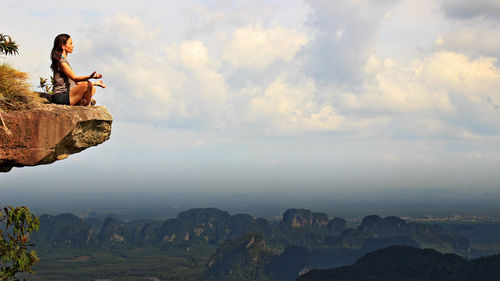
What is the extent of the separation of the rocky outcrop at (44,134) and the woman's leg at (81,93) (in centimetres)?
25

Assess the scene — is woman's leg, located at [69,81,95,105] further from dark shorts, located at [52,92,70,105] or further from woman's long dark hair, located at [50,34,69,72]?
woman's long dark hair, located at [50,34,69,72]

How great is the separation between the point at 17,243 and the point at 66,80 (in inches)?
154

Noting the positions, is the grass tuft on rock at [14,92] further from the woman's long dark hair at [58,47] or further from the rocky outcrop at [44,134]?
the woman's long dark hair at [58,47]

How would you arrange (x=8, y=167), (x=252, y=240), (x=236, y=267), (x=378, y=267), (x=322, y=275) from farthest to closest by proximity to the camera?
(x=252, y=240) < (x=236, y=267) < (x=378, y=267) < (x=322, y=275) < (x=8, y=167)

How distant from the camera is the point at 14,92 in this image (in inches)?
375

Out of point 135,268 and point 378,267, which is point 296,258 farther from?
point 135,268

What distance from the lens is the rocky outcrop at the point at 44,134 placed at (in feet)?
30.1

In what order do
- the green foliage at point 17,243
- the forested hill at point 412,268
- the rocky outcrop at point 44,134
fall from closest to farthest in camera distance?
the rocky outcrop at point 44,134, the green foliage at point 17,243, the forested hill at point 412,268

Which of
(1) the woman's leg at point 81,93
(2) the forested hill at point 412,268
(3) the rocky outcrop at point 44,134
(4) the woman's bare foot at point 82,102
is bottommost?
(2) the forested hill at point 412,268

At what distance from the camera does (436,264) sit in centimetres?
13325

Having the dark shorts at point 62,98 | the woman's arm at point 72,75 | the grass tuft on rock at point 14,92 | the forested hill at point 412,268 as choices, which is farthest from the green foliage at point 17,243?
the forested hill at point 412,268

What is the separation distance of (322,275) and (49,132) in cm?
12201

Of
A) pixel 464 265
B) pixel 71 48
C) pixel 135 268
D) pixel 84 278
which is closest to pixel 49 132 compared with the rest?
pixel 71 48

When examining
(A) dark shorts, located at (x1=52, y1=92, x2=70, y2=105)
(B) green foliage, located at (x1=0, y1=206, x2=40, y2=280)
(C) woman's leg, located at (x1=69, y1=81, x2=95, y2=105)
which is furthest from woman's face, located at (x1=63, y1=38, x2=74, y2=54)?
(B) green foliage, located at (x1=0, y1=206, x2=40, y2=280)
